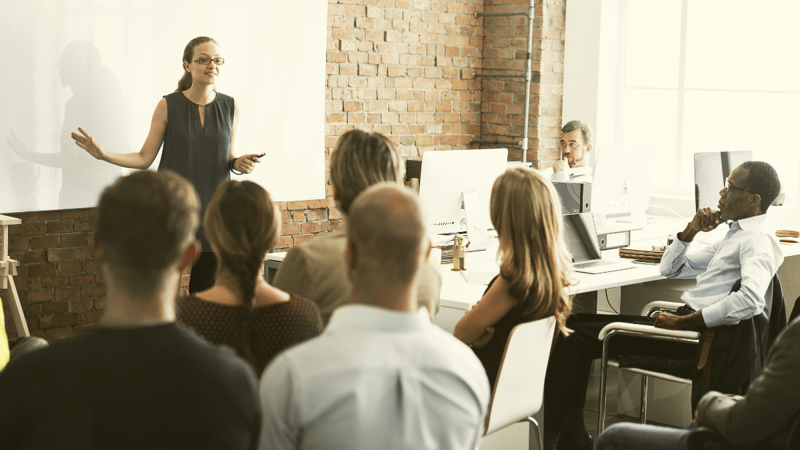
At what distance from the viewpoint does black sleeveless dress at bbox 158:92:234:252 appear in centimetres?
357

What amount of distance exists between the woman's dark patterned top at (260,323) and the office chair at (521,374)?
79 centimetres

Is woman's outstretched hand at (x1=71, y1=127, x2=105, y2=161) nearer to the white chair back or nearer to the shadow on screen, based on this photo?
the shadow on screen

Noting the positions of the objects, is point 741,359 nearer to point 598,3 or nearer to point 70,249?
point 70,249

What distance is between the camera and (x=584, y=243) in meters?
3.86

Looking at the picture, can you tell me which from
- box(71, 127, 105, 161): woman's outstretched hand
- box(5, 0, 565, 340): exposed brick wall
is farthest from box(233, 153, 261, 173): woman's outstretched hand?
box(5, 0, 565, 340): exposed brick wall

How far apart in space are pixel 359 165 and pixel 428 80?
4135 mm

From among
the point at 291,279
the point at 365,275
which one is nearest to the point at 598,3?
the point at 291,279

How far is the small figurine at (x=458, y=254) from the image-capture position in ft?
11.9

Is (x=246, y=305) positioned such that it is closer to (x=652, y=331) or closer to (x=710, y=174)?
(x=652, y=331)

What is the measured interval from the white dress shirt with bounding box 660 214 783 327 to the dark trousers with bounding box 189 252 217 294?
1.82m

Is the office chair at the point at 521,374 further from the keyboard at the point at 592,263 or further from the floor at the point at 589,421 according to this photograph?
the keyboard at the point at 592,263

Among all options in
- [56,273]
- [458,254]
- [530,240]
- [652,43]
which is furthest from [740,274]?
[652,43]

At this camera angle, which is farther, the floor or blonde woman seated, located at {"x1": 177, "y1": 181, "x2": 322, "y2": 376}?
the floor

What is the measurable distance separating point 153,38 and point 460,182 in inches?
75.1
